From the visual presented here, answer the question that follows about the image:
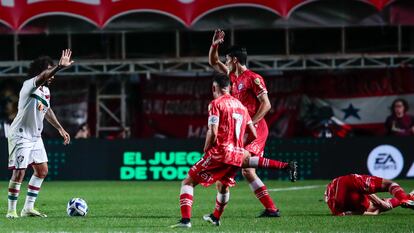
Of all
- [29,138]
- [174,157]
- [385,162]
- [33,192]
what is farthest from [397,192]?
[174,157]

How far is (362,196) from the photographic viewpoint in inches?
642

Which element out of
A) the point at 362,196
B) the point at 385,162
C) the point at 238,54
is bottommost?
the point at 385,162

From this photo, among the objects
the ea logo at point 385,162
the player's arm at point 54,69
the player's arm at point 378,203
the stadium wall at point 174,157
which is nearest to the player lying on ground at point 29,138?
the player's arm at point 54,69

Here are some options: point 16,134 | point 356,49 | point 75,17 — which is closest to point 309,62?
point 356,49

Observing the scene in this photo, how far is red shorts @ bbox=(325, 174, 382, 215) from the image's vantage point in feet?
53.2

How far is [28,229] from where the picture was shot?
13891mm

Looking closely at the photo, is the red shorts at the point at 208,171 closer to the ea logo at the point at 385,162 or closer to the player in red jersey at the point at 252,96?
the player in red jersey at the point at 252,96

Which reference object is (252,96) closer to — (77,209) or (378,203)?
(378,203)

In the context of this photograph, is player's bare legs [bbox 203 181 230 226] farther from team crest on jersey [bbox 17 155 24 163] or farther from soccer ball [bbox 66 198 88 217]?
team crest on jersey [bbox 17 155 24 163]

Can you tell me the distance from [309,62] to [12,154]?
1448 centimetres

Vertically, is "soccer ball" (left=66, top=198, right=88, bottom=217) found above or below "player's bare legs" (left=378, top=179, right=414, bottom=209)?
below

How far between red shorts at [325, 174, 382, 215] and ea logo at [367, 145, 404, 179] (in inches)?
403

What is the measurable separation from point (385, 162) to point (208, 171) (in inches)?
523

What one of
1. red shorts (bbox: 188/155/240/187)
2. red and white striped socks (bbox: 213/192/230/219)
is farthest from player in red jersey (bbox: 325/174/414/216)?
red shorts (bbox: 188/155/240/187)
